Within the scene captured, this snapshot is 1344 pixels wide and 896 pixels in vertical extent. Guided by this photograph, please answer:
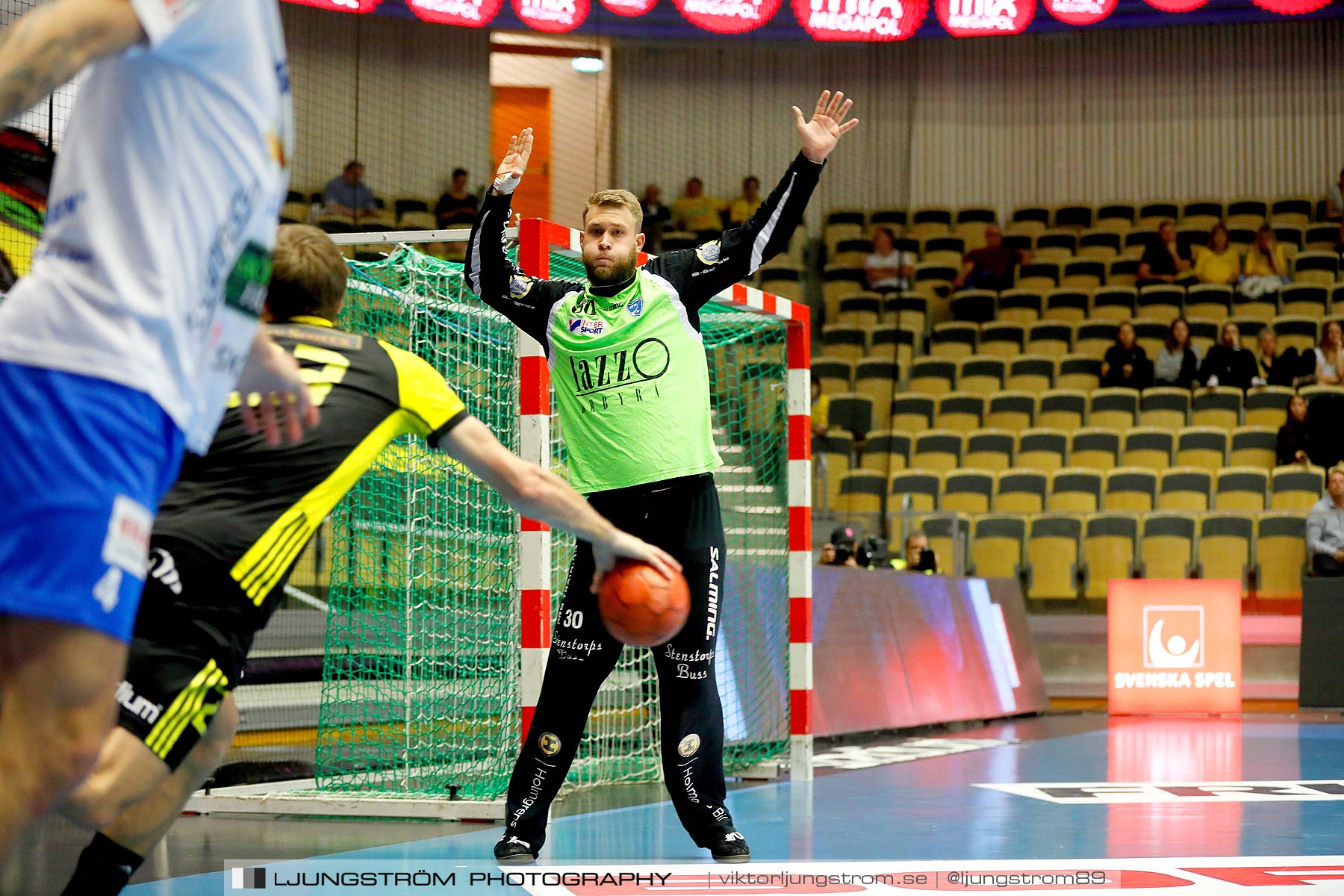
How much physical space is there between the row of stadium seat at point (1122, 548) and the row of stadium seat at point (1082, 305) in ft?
13.8

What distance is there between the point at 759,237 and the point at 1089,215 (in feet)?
58.7

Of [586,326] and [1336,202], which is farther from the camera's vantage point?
[1336,202]

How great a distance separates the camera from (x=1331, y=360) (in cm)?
1722

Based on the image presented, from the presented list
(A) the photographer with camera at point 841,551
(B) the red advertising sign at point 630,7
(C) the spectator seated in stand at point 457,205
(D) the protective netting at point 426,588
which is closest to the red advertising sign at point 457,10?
(B) the red advertising sign at point 630,7

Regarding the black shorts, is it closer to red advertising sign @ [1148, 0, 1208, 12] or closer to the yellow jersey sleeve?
the yellow jersey sleeve

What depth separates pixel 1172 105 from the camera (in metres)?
A: 23.1

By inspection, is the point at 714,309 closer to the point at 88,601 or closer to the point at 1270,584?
the point at 88,601

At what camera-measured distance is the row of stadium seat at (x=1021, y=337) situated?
18.6m

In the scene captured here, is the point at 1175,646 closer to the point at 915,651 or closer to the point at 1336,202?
the point at 915,651

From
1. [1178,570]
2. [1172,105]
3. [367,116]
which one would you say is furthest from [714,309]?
[1172,105]

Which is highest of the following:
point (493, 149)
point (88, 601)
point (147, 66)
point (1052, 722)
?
point (493, 149)

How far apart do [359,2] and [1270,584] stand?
12.5m

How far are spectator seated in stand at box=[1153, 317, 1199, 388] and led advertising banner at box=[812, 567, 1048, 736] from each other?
5010 millimetres

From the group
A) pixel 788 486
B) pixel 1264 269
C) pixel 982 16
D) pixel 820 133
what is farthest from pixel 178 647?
pixel 982 16
